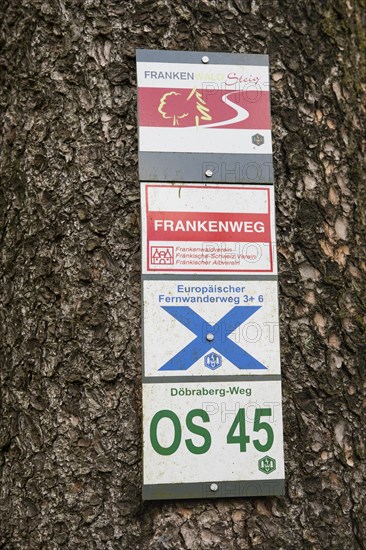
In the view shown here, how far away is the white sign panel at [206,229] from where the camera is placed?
2.20m

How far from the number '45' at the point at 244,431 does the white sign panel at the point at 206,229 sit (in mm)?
351

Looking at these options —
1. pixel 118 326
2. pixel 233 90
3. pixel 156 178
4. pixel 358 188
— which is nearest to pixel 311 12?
pixel 233 90

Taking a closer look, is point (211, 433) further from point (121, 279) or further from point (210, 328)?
point (121, 279)

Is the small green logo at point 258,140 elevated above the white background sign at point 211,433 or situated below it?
above

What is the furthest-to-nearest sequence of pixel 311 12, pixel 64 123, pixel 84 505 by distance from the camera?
pixel 311 12 → pixel 64 123 → pixel 84 505

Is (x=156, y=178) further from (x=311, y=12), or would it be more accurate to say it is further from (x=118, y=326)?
(x=311, y=12)

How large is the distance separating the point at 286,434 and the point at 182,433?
0.26 metres

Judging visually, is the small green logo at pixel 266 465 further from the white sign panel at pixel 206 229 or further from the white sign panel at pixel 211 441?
the white sign panel at pixel 206 229

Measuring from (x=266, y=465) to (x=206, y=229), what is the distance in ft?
1.95

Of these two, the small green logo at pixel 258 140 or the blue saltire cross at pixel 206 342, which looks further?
the small green logo at pixel 258 140

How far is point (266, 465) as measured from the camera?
7.07 feet

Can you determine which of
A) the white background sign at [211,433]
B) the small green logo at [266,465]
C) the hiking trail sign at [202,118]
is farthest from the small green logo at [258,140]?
the small green logo at [266,465]

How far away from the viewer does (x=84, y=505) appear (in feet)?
6.88

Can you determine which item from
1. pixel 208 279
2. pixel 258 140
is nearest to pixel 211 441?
pixel 208 279
